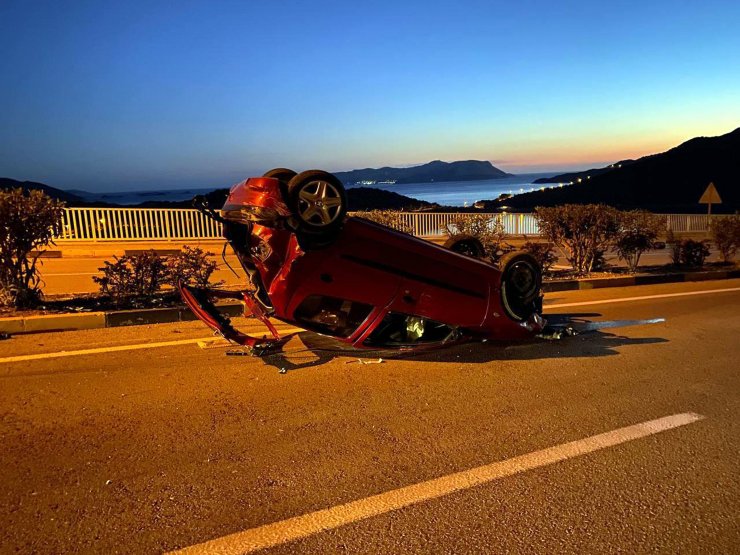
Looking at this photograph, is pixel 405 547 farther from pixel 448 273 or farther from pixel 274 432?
pixel 448 273

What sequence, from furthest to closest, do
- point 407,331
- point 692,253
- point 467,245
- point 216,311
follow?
1. point 692,253
2. point 467,245
3. point 407,331
4. point 216,311

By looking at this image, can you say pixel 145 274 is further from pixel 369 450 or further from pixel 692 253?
pixel 692 253

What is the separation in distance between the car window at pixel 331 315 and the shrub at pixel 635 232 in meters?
9.13

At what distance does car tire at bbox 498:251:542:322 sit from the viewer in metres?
6.18

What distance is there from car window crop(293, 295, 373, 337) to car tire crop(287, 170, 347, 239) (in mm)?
748

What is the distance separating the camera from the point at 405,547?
273 centimetres

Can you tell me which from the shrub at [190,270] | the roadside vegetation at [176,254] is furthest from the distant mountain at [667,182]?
the shrub at [190,270]

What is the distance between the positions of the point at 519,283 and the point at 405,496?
3631mm

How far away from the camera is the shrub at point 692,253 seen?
1359 cm

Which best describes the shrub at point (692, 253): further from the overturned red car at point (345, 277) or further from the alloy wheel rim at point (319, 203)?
the alloy wheel rim at point (319, 203)

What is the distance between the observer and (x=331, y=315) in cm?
536


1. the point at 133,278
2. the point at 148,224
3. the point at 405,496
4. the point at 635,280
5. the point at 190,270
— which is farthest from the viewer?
the point at 148,224

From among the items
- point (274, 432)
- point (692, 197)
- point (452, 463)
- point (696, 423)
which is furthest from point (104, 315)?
point (692, 197)

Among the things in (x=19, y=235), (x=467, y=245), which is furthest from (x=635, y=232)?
(x=19, y=235)
